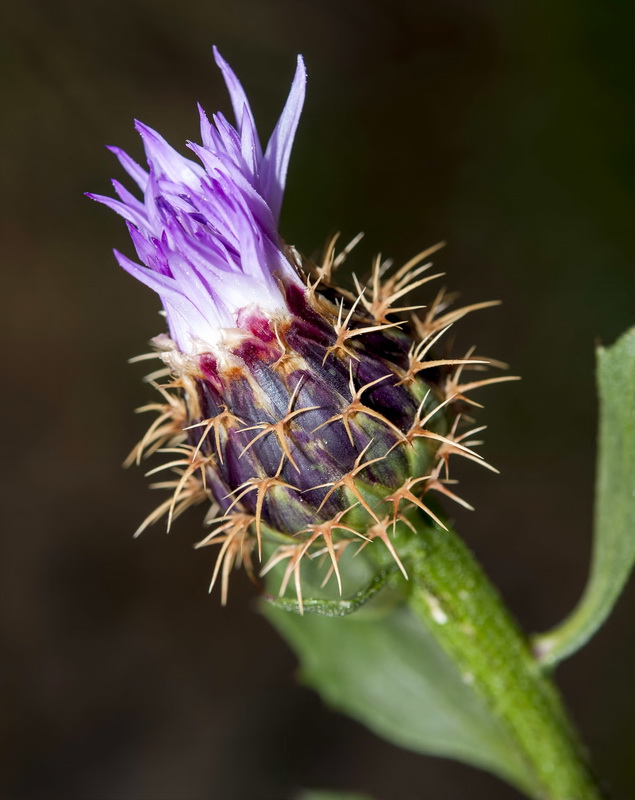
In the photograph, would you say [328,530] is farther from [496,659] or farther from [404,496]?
[496,659]

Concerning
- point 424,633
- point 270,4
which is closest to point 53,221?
point 270,4

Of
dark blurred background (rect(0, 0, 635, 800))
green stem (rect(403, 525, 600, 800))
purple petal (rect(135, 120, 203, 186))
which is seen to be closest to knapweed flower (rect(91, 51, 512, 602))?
purple petal (rect(135, 120, 203, 186))

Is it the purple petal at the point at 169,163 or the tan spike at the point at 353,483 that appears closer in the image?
the tan spike at the point at 353,483

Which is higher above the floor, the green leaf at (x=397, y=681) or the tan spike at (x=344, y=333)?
the tan spike at (x=344, y=333)

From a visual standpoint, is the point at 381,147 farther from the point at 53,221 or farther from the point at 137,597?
the point at 137,597

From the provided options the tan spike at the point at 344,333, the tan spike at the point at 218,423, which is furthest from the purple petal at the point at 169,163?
the tan spike at the point at 218,423

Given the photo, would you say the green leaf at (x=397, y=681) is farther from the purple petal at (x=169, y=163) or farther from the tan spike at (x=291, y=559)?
the purple petal at (x=169, y=163)

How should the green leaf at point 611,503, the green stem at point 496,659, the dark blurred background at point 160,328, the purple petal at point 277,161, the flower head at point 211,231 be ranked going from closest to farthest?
the flower head at point 211,231, the purple petal at point 277,161, the green leaf at point 611,503, the green stem at point 496,659, the dark blurred background at point 160,328
